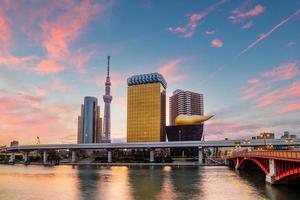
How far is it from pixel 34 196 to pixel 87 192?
917 centimetres

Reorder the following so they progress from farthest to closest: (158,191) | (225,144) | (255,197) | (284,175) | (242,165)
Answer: (225,144) → (242,165) → (158,191) → (284,175) → (255,197)

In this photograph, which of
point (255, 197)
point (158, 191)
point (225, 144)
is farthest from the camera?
point (225, 144)

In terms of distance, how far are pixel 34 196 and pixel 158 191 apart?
20.7 metres

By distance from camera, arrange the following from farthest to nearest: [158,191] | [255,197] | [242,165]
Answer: [242,165] < [158,191] < [255,197]

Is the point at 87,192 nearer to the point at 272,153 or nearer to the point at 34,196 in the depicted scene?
the point at 34,196

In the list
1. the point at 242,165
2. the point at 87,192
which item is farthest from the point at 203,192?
the point at 242,165

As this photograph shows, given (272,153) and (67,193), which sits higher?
(272,153)

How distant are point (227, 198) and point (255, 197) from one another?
14.0 feet

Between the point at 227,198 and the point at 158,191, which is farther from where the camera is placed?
the point at 158,191

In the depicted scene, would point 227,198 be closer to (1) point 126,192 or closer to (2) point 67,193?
(1) point 126,192

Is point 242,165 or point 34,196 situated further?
point 242,165

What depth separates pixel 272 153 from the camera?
6519 centimetres

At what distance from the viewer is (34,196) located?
56.4 meters

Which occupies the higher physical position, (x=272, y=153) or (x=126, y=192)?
(x=272, y=153)
